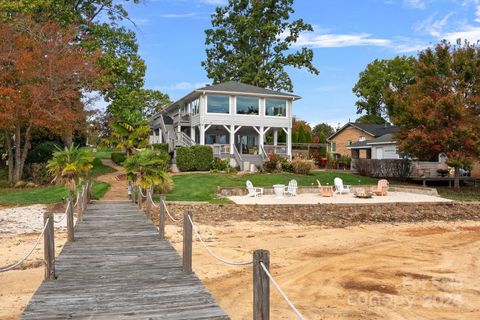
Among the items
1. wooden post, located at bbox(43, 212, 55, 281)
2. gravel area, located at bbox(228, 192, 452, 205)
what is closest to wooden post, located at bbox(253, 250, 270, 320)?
wooden post, located at bbox(43, 212, 55, 281)

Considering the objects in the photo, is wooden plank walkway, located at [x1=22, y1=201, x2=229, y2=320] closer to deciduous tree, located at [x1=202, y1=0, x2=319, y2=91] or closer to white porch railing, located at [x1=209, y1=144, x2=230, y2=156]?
white porch railing, located at [x1=209, y1=144, x2=230, y2=156]

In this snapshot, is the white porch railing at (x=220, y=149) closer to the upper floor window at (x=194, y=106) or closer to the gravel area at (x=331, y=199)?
the upper floor window at (x=194, y=106)

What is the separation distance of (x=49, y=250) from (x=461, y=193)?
2639 cm

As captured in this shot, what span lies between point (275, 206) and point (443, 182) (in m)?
19.5

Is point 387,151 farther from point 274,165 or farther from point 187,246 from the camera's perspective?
point 187,246

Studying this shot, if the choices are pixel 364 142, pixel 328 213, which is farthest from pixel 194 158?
pixel 364 142

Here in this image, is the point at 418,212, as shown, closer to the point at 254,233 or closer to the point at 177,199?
the point at 254,233

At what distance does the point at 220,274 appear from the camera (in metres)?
10.1

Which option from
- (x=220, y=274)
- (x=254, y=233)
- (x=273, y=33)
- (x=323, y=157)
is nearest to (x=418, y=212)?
(x=254, y=233)

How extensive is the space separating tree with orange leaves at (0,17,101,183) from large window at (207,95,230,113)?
9.78m

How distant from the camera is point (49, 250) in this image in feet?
25.0

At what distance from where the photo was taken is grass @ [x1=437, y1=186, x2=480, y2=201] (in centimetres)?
2558

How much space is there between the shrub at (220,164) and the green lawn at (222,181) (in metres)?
1.98

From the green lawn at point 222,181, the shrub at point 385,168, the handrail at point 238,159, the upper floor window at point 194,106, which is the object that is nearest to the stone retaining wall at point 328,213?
the green lawn at point 222,181
